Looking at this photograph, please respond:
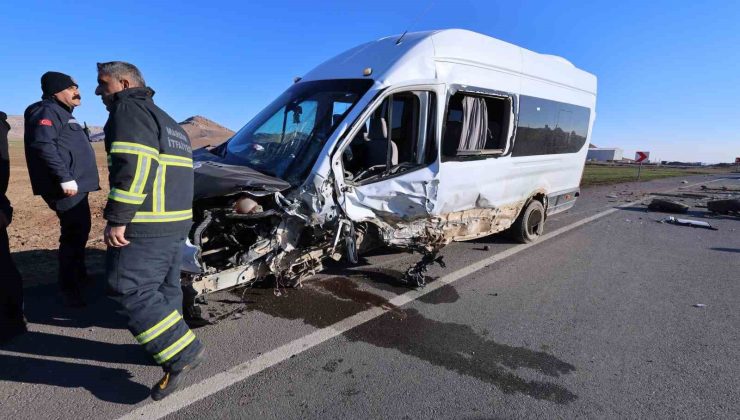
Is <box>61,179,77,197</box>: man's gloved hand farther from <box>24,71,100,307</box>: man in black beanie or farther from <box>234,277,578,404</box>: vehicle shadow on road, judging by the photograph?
<box>234,277,578,404</box>: vehicle shadow on road

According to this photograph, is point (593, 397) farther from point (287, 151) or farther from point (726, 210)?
point (726, 210)

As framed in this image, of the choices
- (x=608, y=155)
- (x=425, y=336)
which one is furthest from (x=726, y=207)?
(x=608, y=155)

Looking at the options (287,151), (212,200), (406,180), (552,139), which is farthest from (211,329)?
(552,139)

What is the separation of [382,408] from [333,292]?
1949 mm

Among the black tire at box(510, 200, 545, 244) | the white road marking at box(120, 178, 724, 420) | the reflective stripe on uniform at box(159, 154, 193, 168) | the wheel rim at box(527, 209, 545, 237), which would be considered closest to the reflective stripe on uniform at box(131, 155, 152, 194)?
the reflective stripe on uniform at box(159, 154, 193, 168)

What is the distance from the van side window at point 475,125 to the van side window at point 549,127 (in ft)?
1.04

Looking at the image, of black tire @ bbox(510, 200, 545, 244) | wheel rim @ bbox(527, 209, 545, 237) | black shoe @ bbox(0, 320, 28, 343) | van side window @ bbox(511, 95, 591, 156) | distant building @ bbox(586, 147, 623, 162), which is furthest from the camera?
distant building @ bbox(586, 147, 623, 162)

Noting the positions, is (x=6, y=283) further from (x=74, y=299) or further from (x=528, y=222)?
(x=528, y=222)

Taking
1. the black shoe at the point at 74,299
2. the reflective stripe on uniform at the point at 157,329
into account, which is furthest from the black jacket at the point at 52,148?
the reflective stripe on uniform at the point at 157,329

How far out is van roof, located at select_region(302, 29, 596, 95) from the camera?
459cm

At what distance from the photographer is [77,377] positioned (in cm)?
A: 283

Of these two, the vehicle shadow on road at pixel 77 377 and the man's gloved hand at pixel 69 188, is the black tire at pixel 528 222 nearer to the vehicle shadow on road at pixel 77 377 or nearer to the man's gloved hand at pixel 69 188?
the vehicle shadow on road at pixel 77 377

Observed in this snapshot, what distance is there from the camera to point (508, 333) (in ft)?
12.2

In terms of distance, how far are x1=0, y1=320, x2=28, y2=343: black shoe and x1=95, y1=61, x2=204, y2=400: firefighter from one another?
4.92ft
